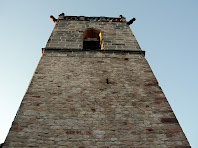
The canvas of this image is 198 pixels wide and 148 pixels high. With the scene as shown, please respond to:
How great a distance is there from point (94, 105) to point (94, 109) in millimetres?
131

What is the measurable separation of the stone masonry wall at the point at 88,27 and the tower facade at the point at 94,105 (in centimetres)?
18

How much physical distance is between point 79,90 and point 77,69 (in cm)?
103

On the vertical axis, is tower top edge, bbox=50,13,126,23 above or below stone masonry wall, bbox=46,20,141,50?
Result: above

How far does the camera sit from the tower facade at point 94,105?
3609mm

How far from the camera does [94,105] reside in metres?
4.41

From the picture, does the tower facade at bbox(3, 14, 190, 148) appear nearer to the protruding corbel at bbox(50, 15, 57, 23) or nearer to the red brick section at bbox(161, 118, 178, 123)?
the red brick section at bbox(161, 118, 178, 123)

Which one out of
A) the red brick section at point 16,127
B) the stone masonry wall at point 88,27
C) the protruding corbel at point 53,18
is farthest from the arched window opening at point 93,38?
the red brick section at point 16,127

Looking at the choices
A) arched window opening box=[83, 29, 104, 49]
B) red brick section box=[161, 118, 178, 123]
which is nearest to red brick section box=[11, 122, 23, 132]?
red brick section box=[161, 118, 178, 123]

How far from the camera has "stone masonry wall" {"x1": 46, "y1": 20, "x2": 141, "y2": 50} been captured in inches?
284

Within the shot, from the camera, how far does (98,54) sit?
6570 mm

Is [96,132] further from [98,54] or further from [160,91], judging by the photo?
[98,54]

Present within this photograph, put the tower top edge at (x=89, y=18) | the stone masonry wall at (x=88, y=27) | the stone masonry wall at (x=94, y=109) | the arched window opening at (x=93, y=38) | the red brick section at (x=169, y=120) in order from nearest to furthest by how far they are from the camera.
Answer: the stone masonry wall at (x=94, y=109) → the red brick section at (x=169, y=120) → the stone masonry wall at (x=88, y=27) → the arched window opening at (x=93, y=38) → the tower top edge at (x=89, y=18)

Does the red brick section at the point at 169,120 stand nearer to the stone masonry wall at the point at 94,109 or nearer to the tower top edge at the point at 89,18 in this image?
the stone masonry wall at the point at 94,109

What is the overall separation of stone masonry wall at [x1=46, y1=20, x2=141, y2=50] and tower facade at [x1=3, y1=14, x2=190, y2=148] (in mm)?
180
